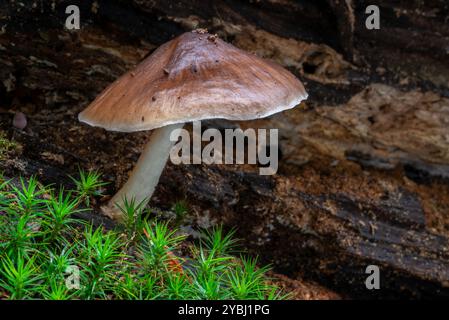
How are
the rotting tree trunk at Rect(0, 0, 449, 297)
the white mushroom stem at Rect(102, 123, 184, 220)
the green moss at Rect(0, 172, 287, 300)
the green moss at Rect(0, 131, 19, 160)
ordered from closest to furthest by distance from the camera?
the green moss at Rect(0, 172, 287, 300), the white mushroom stem at Rect(102, 123, 184, 220), the green moss at Rect(0, 131, 19, 160), the rotting tree trunk at Rect(0, 0, 449, 297)

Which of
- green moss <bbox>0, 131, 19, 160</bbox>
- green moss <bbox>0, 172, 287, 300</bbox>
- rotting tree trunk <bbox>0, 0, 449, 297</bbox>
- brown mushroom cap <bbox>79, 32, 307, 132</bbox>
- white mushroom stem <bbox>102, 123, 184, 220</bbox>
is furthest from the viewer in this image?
rotting tree trunk <bbox>0, 0, 449, 297</bbox>

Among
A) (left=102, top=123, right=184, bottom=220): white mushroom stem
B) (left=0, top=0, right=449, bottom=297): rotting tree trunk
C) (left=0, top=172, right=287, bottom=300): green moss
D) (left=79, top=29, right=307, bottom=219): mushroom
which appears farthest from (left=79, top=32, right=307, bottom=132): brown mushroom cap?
(left=0, top=0, right=449, bottom=297): rotting tree trunk

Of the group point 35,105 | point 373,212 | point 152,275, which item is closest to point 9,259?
point 152,275

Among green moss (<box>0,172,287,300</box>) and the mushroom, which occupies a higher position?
the mushroom

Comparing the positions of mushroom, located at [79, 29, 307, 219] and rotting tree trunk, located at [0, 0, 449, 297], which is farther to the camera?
rotting tree trunk, located at [0, 0, 449, 297]

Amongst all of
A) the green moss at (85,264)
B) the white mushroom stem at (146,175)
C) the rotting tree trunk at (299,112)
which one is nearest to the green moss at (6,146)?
the rotting tree trunk at (299,112)

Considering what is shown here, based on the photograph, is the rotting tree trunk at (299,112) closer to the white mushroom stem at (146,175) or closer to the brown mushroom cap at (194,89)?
the white mushroom stem at (146,175)

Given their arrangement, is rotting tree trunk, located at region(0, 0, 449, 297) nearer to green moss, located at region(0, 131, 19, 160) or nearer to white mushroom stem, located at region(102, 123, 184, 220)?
green moss, located at region(0, 131, 19, 160)

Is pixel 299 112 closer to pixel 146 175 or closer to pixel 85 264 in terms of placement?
pixel 146 175
